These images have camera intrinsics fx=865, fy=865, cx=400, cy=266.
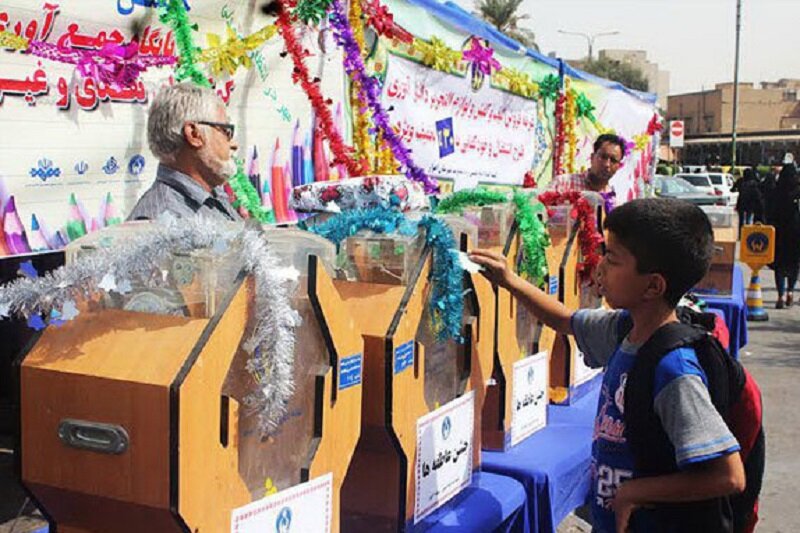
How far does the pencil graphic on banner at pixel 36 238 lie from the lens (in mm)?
2068

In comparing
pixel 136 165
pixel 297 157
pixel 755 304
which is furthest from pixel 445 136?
pixel 755 304

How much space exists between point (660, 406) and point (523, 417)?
2.63ft

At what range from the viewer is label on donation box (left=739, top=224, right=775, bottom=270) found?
845cm

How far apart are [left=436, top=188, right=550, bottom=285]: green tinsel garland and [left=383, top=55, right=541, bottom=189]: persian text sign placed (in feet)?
4.08

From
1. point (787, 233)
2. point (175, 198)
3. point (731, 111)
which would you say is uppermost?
point (731, 111)

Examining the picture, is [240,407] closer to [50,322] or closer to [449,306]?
[50,322]

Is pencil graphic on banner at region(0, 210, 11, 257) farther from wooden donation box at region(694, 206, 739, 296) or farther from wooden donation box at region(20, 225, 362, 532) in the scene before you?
wooden donation box at region(694, 206, 739, 296)

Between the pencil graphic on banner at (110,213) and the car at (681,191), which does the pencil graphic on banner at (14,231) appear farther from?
the car at (681,191)

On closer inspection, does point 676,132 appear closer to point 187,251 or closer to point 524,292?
point 524,292

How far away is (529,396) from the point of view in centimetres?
234

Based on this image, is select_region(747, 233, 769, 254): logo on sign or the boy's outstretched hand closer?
the boy's outstretched hand

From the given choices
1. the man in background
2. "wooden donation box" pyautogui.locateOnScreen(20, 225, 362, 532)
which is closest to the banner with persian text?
the man in background

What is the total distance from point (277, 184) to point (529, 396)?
1.16 meters

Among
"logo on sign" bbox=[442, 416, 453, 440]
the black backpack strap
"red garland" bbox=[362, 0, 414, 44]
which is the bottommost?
"logo on sign" bbox=[442, 416, 453, 440]
